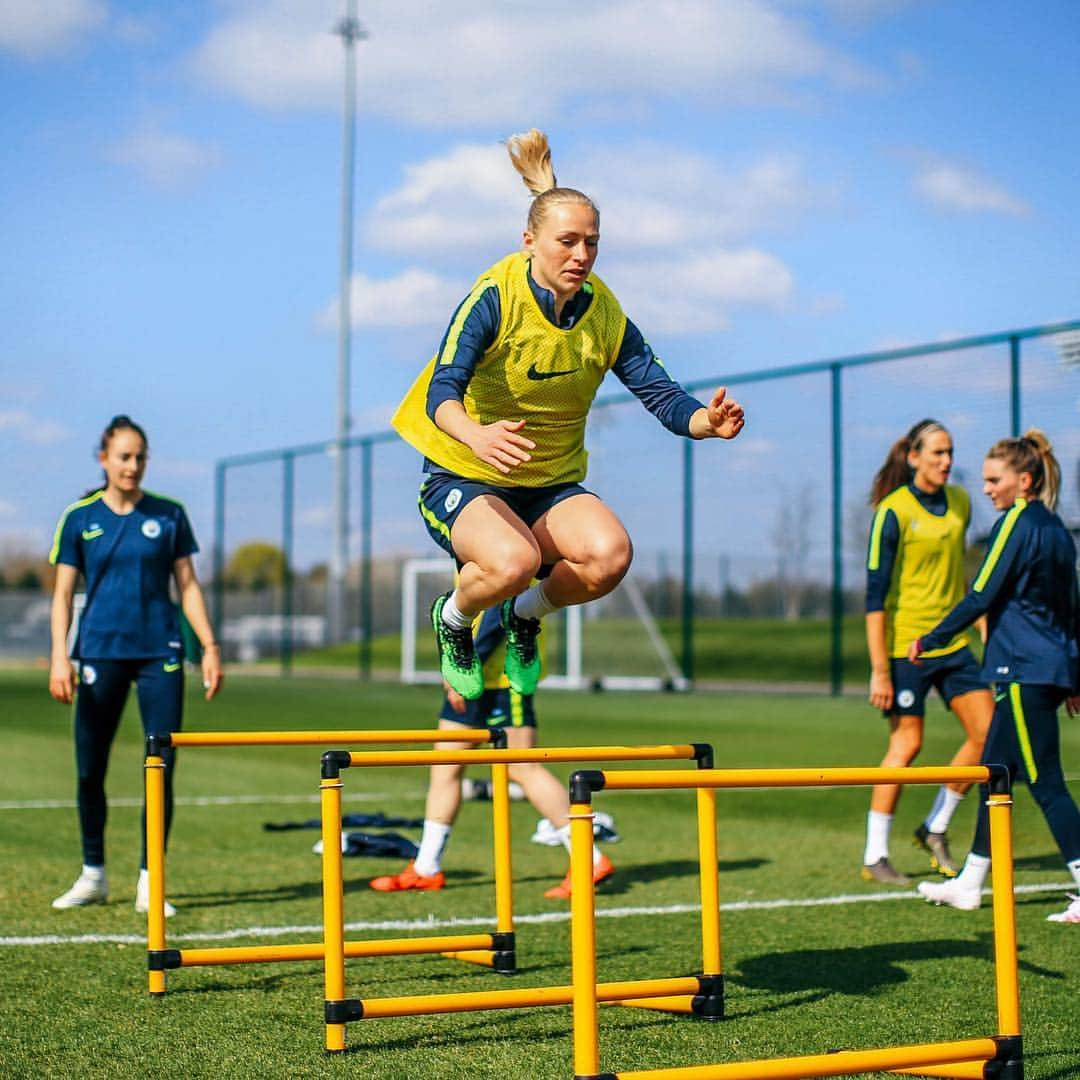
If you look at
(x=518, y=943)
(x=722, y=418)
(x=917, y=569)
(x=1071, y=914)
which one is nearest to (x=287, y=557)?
(x=917, y=569)

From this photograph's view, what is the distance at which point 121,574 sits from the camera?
294 inches

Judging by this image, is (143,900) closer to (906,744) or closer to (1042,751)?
(906,744)

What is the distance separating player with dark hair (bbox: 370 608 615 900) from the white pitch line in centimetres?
58

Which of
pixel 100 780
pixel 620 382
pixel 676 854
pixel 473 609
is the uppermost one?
pixel 620 382

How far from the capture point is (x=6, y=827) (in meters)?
10.2

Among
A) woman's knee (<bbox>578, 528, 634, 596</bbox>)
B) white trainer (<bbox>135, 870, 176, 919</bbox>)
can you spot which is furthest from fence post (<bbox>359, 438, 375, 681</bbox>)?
woman's knee (<bbox>578, 528, 634, 596</bbox>)

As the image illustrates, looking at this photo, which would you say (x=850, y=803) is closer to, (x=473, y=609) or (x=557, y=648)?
(x=473, y=609)

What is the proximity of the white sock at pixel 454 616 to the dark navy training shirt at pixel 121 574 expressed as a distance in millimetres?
2247

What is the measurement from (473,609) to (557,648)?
948 inches

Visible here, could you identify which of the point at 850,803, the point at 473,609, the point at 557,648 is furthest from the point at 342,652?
the point at 473,609

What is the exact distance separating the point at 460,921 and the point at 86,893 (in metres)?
1.82

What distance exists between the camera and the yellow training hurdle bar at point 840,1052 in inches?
156

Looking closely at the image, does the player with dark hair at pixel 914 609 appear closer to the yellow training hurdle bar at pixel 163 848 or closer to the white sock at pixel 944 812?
the white sock at pixel 944 812

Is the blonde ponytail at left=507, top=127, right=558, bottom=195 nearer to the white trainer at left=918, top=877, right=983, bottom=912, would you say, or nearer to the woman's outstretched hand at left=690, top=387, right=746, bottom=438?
the woman's outstretched hand at left=690, top=387, right=746, bottom=438
